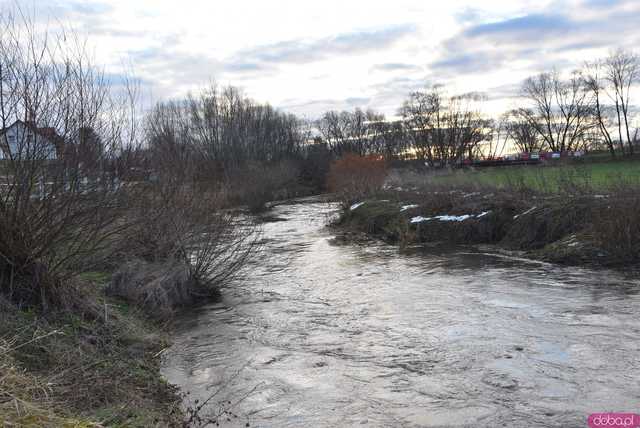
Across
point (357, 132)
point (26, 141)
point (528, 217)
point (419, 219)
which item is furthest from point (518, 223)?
point (357, 132)

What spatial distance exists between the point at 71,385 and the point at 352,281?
9438 mm

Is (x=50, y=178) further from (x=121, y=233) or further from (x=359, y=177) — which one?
(x=359, y=177)

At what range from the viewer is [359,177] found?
37.2m

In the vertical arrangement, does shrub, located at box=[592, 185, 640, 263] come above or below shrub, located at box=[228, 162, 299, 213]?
below

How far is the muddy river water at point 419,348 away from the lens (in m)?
6.80

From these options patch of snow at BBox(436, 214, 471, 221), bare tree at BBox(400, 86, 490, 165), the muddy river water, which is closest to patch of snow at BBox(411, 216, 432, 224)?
patch of snow at BBox(436, 214, 471, 221)

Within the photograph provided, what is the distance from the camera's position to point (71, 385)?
6.09 metres

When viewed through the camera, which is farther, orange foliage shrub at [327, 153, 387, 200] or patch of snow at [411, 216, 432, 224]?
orange foliage shrub at [327, 153, 387, 200]

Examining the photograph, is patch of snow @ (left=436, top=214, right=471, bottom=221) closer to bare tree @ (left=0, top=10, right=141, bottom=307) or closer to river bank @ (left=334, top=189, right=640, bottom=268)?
river bank @ (left=334, top=189, right=640, bottom=268)

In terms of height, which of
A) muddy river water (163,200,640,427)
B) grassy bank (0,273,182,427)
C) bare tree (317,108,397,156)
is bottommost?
muddy river water (163,200,640,427)

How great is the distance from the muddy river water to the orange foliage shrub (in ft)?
64.6

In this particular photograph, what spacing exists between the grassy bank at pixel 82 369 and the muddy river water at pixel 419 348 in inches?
25.9

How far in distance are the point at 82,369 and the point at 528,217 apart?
15.7 metres

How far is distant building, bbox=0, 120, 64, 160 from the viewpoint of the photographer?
763 cm
